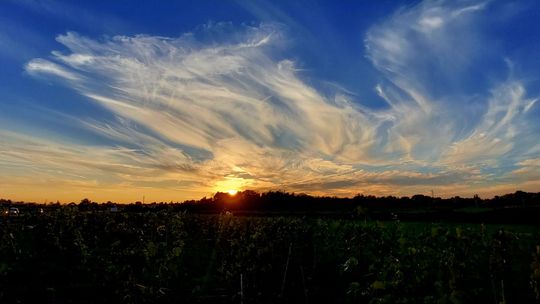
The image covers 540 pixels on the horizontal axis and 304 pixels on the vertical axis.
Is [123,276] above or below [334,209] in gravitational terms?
below

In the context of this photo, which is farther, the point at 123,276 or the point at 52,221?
the point at 52,221

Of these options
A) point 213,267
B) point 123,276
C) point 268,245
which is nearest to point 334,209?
point 213,267

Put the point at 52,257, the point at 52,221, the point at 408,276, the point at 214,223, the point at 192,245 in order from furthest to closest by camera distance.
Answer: the point at 214,223 → the point at 192,245 → the point at 52,221 → the point at 52,257 → the point at 408,276

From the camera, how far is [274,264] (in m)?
15.9

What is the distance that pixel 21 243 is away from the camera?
20.2 metres

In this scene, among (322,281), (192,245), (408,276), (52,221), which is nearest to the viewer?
(408,276)

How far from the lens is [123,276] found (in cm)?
1213

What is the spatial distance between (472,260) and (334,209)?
65343 millimetres

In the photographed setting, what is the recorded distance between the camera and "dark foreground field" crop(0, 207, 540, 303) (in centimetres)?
1012

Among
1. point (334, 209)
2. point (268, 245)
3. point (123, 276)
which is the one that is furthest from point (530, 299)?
point (334, 209)

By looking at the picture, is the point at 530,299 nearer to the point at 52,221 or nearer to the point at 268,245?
the point at 268,245

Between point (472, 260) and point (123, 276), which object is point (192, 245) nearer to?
point (123, 276)

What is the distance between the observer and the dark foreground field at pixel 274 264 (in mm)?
10125

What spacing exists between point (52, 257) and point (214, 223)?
14703 millimetres
